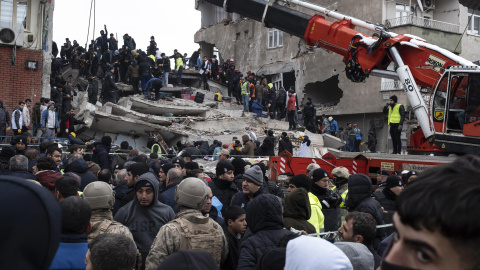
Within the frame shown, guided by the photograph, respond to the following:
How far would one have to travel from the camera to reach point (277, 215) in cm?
501

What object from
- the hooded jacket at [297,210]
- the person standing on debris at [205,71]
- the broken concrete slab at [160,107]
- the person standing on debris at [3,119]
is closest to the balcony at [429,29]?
the person standing on debris at [205,71]

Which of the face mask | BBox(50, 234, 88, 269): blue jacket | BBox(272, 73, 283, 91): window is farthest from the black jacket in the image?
BBox(272, 73, 283, 91): window

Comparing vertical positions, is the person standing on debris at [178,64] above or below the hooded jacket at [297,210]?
above

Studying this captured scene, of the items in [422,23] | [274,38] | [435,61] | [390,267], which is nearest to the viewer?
[390,267]

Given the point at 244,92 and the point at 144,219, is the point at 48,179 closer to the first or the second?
the point at 144,219

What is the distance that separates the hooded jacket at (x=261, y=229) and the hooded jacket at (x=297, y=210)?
0.81 meters

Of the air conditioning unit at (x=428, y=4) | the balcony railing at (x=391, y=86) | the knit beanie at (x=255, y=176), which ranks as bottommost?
the knit beanie at (x=255, y=176)

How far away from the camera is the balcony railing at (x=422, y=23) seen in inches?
1268

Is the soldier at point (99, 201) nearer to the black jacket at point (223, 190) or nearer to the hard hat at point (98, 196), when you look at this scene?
the hard hat at point (98, 196)

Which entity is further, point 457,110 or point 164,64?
point 164,64

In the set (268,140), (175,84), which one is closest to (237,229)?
(268,140)

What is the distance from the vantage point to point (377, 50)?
1480 centimetres

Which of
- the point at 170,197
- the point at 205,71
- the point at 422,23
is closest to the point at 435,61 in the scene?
the point at 170,197

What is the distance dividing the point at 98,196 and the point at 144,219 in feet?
2.19
